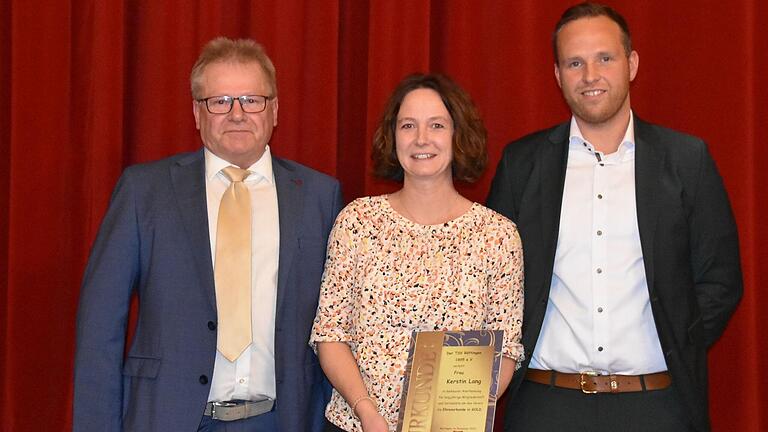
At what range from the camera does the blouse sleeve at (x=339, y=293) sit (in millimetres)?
2463

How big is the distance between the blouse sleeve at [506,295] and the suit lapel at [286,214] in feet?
1.91

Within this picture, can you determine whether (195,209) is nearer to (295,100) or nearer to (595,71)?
(295,100)

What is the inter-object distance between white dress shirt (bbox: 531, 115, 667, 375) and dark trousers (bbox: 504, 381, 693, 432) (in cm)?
8

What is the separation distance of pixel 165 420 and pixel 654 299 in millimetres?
1424

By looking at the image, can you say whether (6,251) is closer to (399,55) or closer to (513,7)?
(399,55)

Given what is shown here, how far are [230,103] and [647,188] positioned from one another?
1.27 metres

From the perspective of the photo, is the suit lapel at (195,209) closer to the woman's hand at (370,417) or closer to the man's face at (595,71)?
the woman's hand at (370,417)

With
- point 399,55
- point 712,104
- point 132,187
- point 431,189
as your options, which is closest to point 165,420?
point 132,187

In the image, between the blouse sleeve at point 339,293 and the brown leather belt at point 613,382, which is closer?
the blouse sleeve at point 339,293

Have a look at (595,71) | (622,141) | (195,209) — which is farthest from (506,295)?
(195,209)

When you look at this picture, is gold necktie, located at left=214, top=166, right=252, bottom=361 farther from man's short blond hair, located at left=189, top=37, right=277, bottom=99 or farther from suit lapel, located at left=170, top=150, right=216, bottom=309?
man's short blond hair, located at left=189, top=37, right=277, bottom=99

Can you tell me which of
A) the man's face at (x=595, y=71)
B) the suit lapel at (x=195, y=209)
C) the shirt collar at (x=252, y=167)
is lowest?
the suit lapel at (x=195, y=209)

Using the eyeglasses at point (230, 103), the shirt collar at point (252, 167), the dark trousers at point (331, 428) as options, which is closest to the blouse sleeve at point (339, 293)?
the dark trousers at point (331, 428)

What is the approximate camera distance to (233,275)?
2.52m
